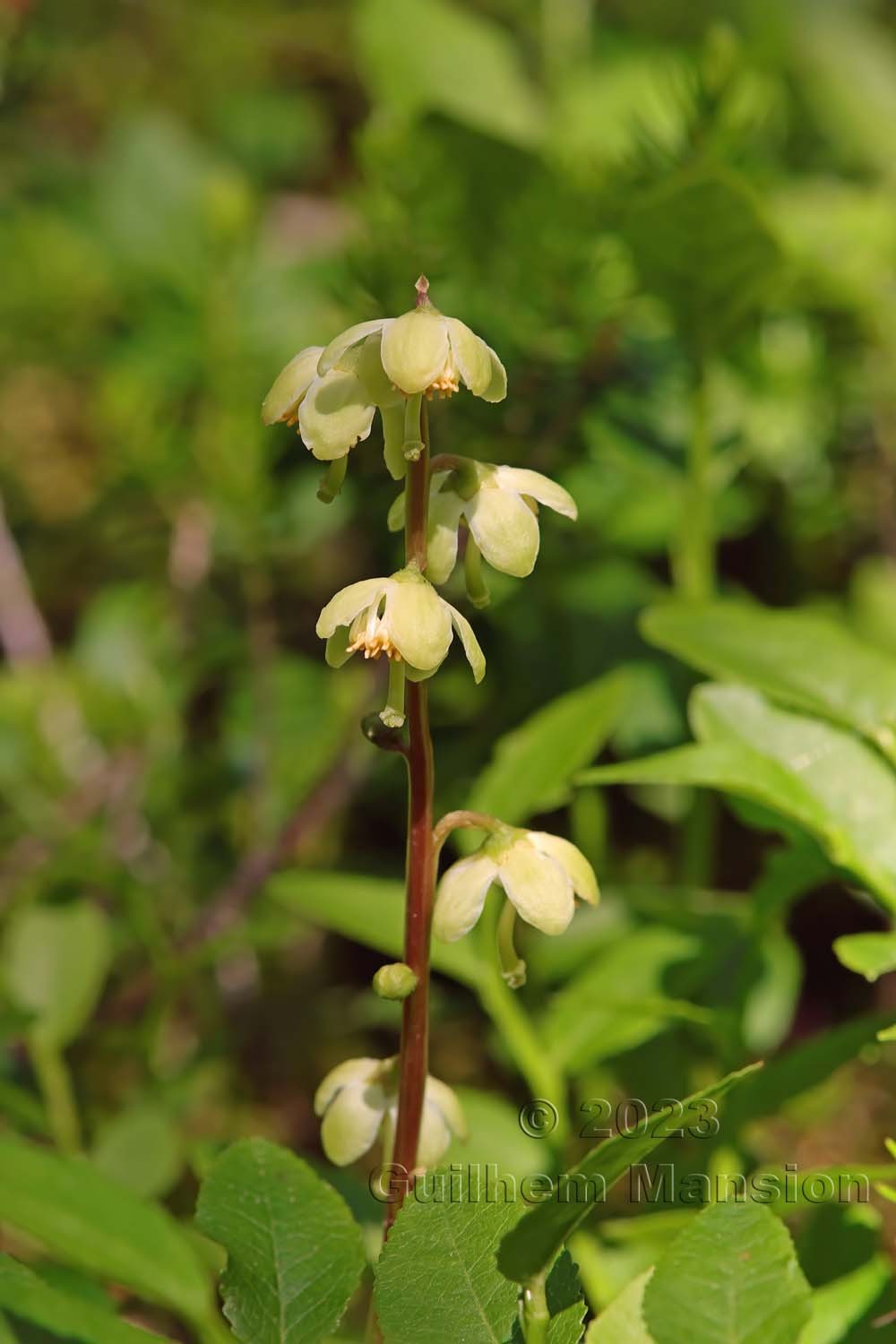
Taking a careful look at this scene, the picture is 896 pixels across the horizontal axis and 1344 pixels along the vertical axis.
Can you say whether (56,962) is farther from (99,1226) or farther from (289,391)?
(289,391)

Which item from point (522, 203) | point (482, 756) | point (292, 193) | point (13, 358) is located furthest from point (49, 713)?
point (292, 193)

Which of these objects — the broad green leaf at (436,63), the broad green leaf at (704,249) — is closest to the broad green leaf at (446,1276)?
the broad green leaf at (704,249)

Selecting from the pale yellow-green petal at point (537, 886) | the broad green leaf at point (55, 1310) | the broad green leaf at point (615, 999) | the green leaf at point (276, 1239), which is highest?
the pale yellow-green petal at point (537, 886)

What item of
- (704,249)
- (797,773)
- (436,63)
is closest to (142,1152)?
(797,773)

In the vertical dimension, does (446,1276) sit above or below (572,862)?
below

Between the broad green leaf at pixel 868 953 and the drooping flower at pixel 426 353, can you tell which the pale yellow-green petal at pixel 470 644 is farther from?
the broad green leaf at pixel 868 953

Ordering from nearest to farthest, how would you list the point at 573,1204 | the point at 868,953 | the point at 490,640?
1. the point at 573,1204
2. the point at 868,953
3. the point at 490,640
